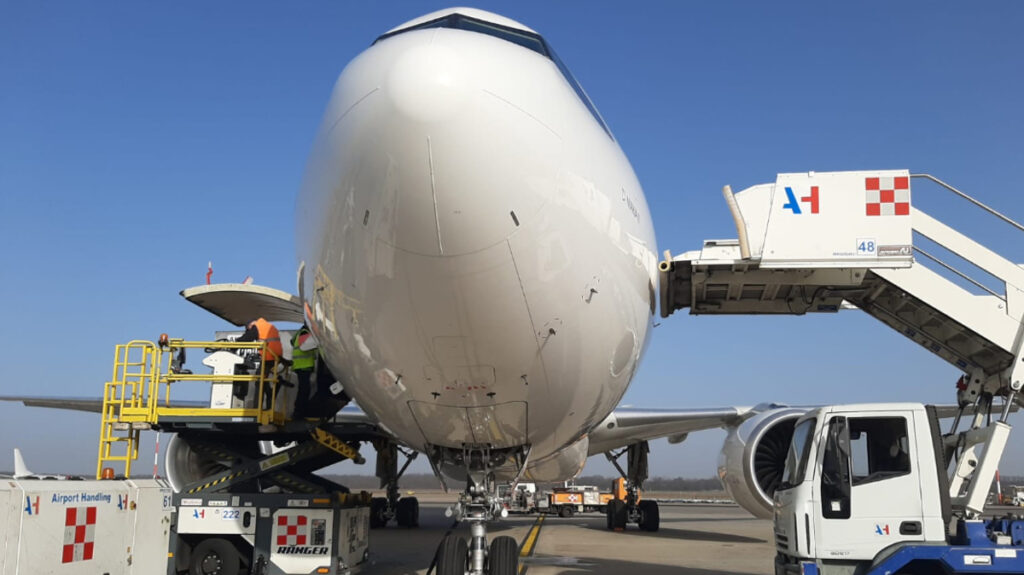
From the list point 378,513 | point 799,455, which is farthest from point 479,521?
point 378,513

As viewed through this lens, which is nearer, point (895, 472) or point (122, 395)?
point (895, 472)

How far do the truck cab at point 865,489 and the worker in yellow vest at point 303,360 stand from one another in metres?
4.73

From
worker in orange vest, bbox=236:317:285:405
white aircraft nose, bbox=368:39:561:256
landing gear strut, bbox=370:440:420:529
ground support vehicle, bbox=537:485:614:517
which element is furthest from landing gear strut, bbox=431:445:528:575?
ground support vehicle, bbox=537:485:614:517

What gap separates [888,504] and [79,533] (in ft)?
18.7

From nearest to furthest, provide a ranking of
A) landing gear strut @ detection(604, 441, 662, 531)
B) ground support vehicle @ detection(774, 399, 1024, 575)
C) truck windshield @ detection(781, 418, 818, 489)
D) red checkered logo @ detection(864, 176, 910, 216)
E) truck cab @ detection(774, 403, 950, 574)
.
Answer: ground support vehicle @ detection(774, 399, 1024, 575)
truck cab @ detection(774, 403, 950, 574)
truck windshield @ detection(781, 418, 818, 489)
red checkered logo @ detection(864, 176, 910, 216)
landing gear strut @ detection(604, 441, 662, 531)

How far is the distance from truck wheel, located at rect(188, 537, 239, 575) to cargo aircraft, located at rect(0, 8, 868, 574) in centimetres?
355

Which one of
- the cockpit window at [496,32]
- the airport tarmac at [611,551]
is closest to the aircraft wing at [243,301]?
the airport tarmac at [611,551]

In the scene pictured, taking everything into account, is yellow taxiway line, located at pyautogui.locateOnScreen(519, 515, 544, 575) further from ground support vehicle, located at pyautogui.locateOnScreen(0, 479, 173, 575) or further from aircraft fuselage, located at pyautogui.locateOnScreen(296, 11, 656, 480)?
aircraft fuselage, located at pyautogui.locateOnScreen(296, 11, 656, 480)

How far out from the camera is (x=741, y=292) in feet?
27.6

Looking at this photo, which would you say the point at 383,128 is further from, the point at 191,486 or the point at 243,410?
the point at 191,486

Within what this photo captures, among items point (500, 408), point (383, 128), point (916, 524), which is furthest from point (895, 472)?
point (383, 128)

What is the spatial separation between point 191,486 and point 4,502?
438cm

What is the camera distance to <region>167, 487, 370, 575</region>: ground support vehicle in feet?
27.7

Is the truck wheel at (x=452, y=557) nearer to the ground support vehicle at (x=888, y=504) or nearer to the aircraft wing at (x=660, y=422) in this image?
the ground support vehicle at (x=888, y=504)
